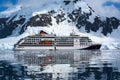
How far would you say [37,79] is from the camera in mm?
39250

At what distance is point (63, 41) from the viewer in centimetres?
16975

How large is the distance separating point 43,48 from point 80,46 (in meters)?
14.4

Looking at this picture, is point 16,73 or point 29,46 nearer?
point 16,73

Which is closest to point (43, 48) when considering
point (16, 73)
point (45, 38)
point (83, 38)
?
point (45, 38)

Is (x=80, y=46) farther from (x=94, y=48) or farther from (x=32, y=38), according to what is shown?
(x=32, y=38)

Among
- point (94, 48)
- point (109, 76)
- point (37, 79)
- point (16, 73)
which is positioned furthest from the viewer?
point (94, 48)

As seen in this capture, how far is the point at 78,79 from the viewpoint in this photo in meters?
39.5

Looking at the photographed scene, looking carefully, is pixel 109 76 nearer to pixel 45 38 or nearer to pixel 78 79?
pixel 78 79

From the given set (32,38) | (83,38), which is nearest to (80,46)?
(83,38)

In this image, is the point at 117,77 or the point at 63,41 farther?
the point at 63,41

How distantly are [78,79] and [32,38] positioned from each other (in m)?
133

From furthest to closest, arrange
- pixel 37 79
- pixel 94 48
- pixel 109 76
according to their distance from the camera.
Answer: pixel 94 48
pixel 109 76
pixel 37 79

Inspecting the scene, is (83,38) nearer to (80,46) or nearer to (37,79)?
(80,46)

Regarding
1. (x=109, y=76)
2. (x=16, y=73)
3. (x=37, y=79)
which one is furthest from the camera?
(x=16, y=73)
